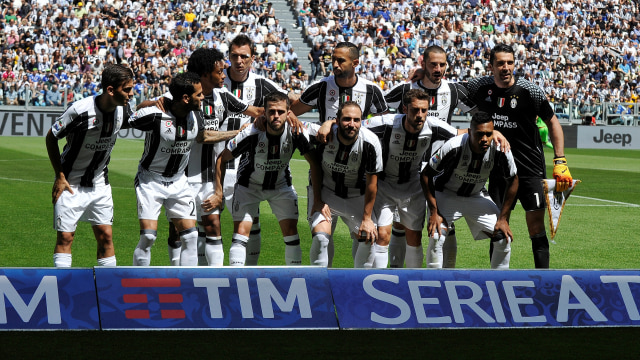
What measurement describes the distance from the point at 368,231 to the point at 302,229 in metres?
4.47

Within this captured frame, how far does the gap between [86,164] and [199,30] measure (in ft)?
89.9

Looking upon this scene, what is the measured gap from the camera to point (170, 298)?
5.08 meters

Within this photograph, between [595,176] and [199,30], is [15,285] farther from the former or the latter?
[199,30]

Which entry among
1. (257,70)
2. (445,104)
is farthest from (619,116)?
(445,104)

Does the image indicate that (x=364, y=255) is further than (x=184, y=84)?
Yes

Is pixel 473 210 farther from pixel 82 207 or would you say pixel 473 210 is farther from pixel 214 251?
pixel 82 207

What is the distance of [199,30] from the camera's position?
33.1 meters

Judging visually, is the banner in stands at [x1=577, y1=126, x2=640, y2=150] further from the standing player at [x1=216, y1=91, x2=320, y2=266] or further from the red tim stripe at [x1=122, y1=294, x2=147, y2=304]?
the red tim stripe at [x1=122, y1=294, x2=147, y2=304]

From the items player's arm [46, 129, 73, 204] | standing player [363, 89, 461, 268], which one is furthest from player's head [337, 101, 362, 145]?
player's arm [46, 129, 73, 204]

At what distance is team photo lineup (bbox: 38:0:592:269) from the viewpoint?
6586mm

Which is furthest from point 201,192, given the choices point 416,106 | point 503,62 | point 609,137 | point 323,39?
point 323,39

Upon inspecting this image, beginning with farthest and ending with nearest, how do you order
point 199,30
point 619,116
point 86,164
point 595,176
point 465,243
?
point 199,30, point 619,116, point 595,176, point 465,243, point 86,164

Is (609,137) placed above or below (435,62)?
below

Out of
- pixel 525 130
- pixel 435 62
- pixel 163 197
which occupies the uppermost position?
pixel 435 62
